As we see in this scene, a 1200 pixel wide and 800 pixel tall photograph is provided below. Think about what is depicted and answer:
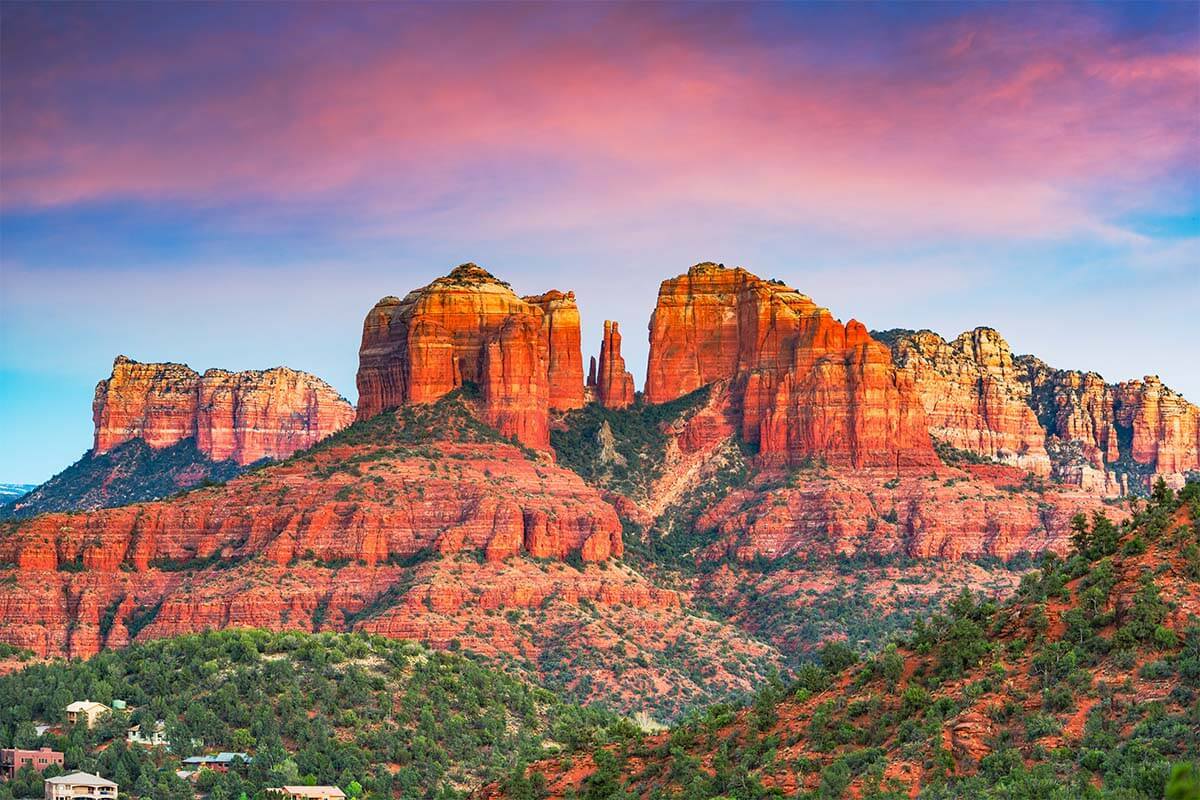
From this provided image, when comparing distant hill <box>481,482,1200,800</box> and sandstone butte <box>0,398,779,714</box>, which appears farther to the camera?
sandstone butte <box>0,398,779,714</box>

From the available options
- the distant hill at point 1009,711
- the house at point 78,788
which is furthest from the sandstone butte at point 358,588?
the distant hill at point 1009,711

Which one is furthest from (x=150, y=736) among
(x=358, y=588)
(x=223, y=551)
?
(x=223, y=551)

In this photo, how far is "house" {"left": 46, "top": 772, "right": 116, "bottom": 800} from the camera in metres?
117

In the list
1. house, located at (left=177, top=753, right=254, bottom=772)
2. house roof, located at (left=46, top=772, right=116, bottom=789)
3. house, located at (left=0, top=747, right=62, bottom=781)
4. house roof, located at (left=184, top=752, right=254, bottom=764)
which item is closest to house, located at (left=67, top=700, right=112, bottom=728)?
house, located at (left=0, top=747, right=62, bottom=781)

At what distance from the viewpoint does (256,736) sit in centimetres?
12962

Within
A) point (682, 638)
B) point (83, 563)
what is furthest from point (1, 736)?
point (682, 638)

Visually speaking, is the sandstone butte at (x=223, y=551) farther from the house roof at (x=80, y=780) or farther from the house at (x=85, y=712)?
the house roof at (x=80, y=780)

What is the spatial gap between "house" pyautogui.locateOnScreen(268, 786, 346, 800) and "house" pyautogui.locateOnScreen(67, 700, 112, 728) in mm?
15923

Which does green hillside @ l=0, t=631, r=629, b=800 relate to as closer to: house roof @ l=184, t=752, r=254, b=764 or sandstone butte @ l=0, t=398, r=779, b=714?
house roof @ l=184, t=752, r=254, b=764

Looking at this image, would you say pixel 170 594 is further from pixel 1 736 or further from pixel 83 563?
pixel 1 736

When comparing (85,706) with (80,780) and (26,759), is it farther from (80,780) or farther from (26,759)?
(80,780)

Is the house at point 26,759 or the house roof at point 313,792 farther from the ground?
the house at point 26,759

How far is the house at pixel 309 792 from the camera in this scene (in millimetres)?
116312

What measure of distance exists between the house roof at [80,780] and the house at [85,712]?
8.18 meters
